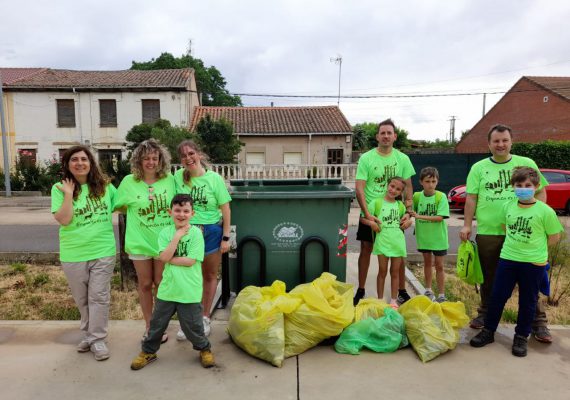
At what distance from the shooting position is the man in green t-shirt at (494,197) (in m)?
3.21

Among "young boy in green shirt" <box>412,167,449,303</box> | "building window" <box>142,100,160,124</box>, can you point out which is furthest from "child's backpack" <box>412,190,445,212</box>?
"building window" <box>142,100,160,124</box>

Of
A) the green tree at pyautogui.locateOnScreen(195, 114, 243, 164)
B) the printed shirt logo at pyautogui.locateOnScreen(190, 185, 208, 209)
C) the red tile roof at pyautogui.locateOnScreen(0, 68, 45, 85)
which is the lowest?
the printed shirt logo at pyautogui.locateOnScreen(190, 185, 208, 209)

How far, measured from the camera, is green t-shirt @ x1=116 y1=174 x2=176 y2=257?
2.95 metres

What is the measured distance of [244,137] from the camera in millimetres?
20891

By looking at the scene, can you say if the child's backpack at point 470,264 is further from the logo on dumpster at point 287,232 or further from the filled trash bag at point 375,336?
the logo on dumpster at point 287,232

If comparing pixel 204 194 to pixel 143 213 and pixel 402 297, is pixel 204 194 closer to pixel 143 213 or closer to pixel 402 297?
pixel 143 213

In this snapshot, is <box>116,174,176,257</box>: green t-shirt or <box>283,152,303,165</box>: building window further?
<box>283,152,303,165</box>: building window

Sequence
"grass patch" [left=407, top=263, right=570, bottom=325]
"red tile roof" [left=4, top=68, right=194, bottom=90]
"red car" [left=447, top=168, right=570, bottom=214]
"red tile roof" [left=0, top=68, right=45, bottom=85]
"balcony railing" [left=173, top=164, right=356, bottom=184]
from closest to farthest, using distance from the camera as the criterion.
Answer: "grass patch" [left=407, top=263, right=570, bottom=325] < "red car" [left=447, top=168, right=570, bottom=214] < "balcony railing" [left=173, top=164, right=356, bottom=184] < "red tile roof" [left=4, top=68, right=194, bottom=90] < "red tile roof" [left=0, top=68, right=45, bottom=85]

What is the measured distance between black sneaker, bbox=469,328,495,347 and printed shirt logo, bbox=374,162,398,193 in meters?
1.40

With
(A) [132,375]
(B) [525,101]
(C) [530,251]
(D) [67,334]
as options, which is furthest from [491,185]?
(B) [525,101]

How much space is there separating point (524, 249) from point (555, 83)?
2616 cm

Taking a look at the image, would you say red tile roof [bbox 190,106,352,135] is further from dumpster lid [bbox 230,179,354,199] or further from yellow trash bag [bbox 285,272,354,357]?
yellow trash bag [bbox 285,272,354,357]

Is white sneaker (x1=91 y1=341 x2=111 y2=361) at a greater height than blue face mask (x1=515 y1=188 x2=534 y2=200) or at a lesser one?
lesser

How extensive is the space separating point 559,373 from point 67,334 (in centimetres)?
369
